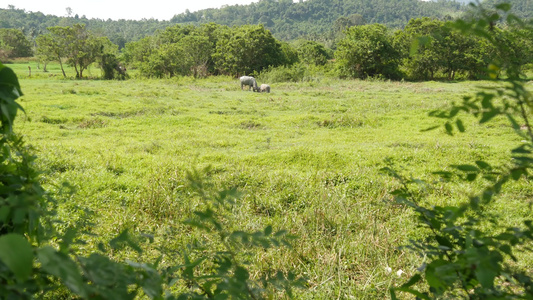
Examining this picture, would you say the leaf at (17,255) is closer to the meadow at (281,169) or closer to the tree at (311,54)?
the meadow at (281,169)

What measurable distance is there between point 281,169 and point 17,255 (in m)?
7.05

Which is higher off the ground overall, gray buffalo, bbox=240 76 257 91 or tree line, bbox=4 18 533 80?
tree line, bbox=4 18 533 80

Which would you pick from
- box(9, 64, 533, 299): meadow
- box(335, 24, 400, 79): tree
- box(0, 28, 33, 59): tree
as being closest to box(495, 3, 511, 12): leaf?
box(9, 64, 533, 299): meadow

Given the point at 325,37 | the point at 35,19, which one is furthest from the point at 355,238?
the point at 35,19

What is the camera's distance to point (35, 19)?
176875 millimetres

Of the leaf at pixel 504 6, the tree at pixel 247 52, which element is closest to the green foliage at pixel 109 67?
the tree at pixel 247 52

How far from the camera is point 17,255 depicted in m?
0.70

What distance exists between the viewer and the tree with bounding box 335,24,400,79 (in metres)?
36.2

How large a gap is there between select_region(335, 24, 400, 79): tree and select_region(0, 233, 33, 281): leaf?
121ft

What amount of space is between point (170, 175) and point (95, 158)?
2525mm

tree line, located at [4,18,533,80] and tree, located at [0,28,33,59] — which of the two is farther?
tree, located at [0,28,33,59]

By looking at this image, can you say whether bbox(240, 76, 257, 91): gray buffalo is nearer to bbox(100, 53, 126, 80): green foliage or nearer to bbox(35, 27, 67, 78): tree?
bbox(100, 53, 126, 80): green foliage

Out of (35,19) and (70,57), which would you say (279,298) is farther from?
(35,19)

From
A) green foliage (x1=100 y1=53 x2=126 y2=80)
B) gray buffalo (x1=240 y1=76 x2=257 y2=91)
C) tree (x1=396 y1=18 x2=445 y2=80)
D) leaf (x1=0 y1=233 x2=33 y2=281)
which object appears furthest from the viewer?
green foliage (x1=100 y1=53 x2=126 y2=80)
